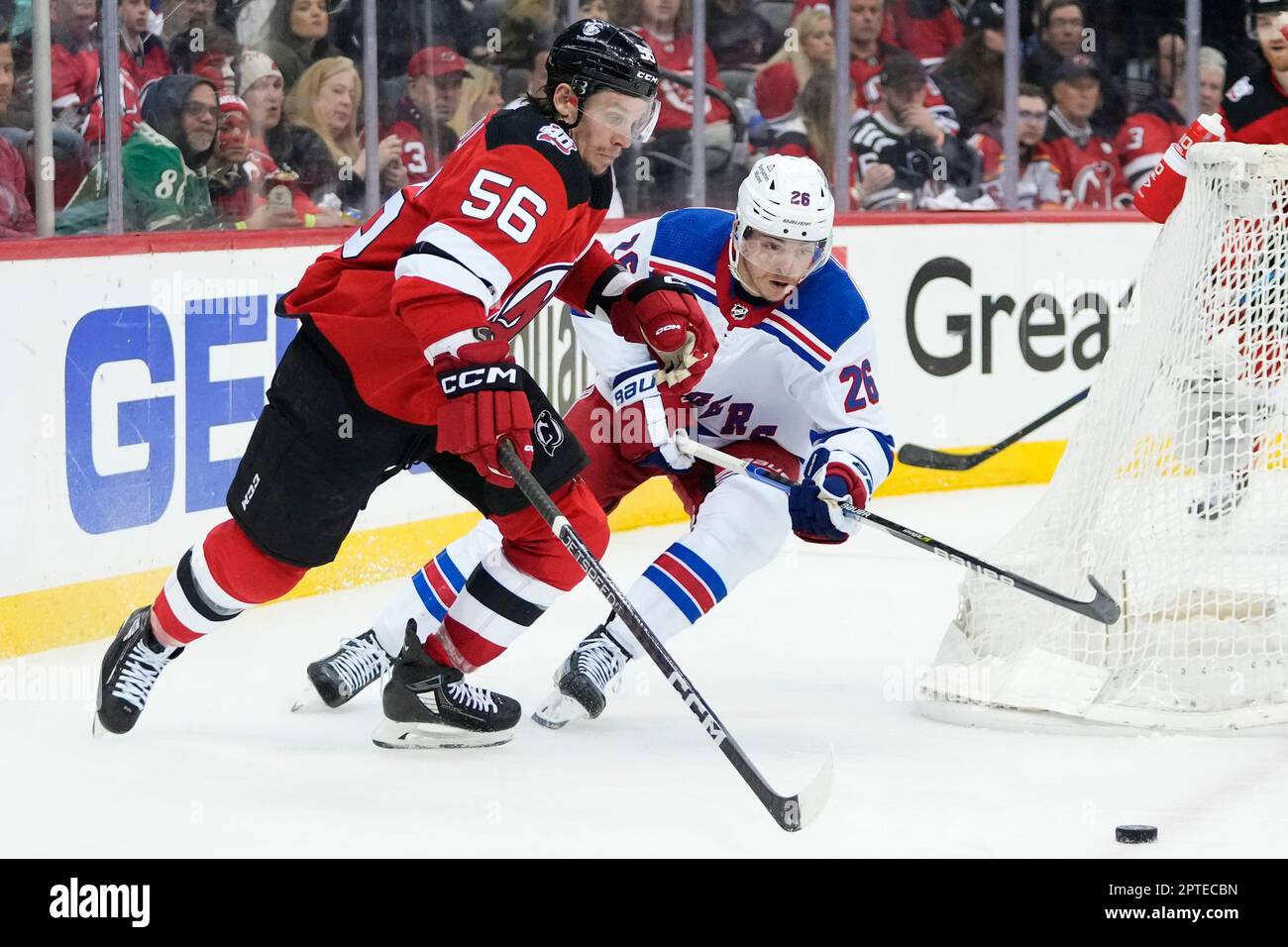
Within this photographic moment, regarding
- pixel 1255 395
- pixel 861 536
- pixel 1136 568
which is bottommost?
pixel 861 536

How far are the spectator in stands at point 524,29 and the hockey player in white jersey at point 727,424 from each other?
77.1 inches

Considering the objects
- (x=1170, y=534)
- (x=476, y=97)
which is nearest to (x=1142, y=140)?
(x=476, y=97)

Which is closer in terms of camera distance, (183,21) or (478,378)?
(478,378)

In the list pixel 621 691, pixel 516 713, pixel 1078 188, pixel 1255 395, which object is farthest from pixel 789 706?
pixel 1078 188

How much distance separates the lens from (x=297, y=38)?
4699 millimetres

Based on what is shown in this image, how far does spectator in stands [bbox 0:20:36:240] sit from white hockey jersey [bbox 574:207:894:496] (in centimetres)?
126

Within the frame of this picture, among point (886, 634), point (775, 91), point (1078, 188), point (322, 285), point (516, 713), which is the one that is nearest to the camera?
point (322, 285)

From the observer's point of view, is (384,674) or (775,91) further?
(775,91)

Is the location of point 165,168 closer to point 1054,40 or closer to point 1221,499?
point 1221,499

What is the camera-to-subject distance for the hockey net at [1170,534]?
3232mm

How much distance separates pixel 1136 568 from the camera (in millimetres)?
3422

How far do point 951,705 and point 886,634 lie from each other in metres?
0.84

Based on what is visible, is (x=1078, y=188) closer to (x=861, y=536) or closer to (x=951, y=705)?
(x=861, y=536)

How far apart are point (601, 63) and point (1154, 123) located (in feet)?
15.4
